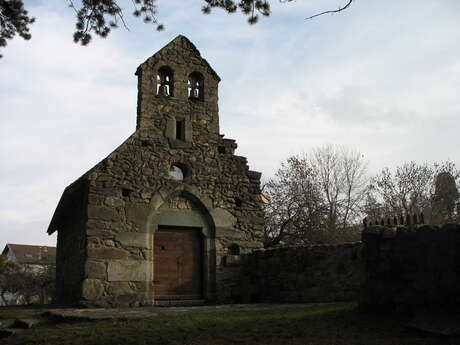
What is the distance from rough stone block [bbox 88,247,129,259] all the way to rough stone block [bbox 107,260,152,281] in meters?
0.13

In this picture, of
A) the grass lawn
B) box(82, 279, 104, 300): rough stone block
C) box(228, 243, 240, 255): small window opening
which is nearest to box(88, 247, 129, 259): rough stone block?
box(82, 279, 104, 300): rough stone block

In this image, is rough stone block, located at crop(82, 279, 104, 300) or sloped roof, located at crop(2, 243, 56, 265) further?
sloped roof, located at crop(2, 243, 56, 265)

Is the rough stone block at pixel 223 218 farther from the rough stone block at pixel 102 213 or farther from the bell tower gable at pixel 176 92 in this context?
the rough stone block at pixel 102 213

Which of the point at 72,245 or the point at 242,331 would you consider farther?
the point at 72,245

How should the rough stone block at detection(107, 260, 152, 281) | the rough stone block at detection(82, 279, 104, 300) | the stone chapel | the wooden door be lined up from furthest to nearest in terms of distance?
1. the wooden door
2. the stone chapel
3. the rough stone block at detection(107, 260, 152, 281)
4. the rough stone block at detection(82, 279, 104, 300)

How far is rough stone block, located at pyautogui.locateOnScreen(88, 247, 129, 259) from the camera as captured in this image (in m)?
10.9

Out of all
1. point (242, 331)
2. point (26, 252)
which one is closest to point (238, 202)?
point (242, 331)

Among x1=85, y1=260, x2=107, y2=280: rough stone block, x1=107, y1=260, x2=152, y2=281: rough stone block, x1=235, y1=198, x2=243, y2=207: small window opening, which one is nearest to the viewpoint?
x1=85, y1=260, x2=107, y2=280: rough stone block

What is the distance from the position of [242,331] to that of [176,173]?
698 centimetres

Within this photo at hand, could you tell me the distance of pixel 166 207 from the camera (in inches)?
484

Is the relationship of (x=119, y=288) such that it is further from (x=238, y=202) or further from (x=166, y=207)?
(x=238, y=202)

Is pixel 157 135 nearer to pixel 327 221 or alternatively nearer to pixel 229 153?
pixel 229 153

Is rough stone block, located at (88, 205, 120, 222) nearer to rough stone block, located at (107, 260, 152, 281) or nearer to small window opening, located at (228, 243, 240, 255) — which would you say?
rough stone block, located at (107, 260, 152, 281)

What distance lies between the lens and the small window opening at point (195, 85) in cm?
1382
